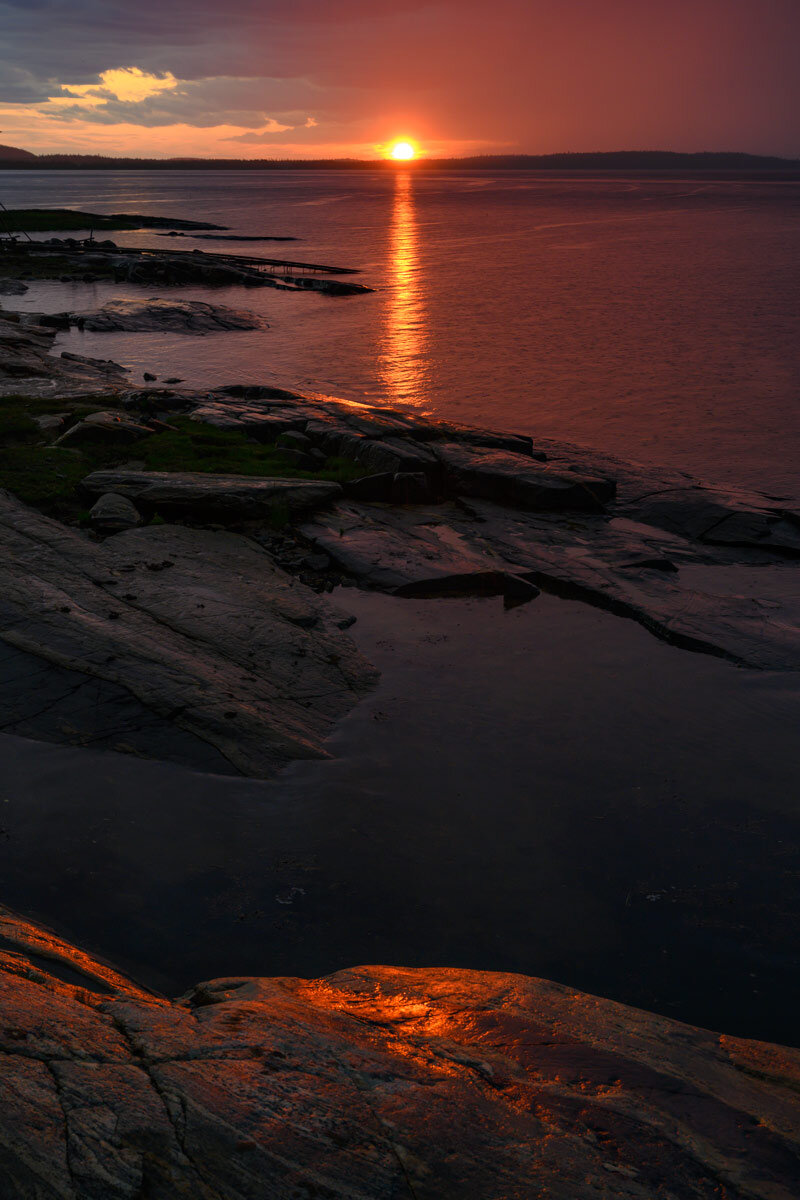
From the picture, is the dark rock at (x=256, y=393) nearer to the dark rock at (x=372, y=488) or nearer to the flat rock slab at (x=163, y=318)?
the dark rock at (x=372, y=488)

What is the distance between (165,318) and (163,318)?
4.0 inches

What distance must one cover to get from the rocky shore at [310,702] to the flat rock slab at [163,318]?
1742 centimetres

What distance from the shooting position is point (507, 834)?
7922 millimetres

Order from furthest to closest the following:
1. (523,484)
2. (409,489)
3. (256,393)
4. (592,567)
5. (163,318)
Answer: (163,318) < (256,393) < (523,484) < (409,489) < (592,567)

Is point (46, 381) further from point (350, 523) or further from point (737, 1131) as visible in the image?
point (737, 1131)

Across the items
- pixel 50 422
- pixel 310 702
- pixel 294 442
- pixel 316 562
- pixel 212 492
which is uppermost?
pixel 50 422

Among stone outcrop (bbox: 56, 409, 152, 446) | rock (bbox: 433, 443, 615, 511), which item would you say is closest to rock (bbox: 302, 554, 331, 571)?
rock (bbox: 433, 443, 615, 511)

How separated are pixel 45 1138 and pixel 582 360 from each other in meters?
35.1

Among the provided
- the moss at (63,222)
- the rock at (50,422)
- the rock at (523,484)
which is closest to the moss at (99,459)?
the rock at (50,422)

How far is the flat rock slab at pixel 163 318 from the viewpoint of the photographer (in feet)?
131

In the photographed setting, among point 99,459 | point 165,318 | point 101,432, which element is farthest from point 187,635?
point 165,318

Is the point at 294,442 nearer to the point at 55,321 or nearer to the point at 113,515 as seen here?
the point at 113,515

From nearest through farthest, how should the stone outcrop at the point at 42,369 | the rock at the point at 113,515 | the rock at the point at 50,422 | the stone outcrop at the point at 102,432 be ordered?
the rock at the point at 113,515 < the stone outcrop at the point at 102,432 < the rock at the point at 50,422 < the stone outcrop at the point at 42,369

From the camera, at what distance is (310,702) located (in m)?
9.73
